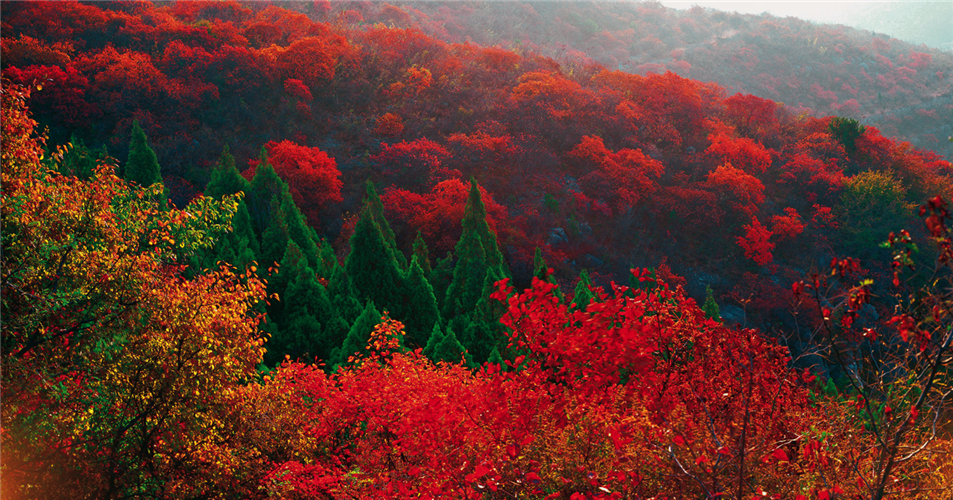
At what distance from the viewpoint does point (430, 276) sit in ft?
73.5

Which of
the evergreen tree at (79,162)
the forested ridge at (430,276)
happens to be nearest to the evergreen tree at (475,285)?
the forested ridge at (430,276)

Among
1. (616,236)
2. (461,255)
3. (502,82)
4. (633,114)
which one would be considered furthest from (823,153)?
(461,255)

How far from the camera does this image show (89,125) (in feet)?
105

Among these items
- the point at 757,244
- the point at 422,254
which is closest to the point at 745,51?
the point at 757,244

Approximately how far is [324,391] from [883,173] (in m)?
50.8

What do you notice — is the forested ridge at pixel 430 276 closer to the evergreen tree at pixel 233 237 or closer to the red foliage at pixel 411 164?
the evergreen tree at pixel 233 237

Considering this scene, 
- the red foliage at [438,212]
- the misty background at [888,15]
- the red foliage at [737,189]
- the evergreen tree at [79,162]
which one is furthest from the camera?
the misty background at [888,15]

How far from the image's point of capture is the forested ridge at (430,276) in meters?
5.94

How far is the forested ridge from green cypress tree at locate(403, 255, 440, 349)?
0.49 feet

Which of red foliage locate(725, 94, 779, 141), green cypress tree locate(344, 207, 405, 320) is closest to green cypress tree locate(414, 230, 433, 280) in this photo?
green cypress tree locate(344, 207, 405, 320)

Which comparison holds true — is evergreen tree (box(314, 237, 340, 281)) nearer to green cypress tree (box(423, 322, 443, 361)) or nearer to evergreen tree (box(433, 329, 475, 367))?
green cypress tree (box(423, 322, 443, 361))

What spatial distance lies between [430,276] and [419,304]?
4216mm

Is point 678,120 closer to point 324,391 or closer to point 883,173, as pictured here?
point 883,173

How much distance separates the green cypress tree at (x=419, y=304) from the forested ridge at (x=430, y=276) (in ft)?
0.49
